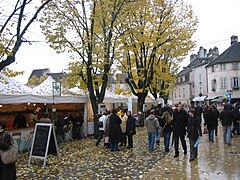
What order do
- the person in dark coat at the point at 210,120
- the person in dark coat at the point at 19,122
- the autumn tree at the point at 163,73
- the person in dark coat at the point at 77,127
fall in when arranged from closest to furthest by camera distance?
the person in dark coat at the point at 210,120
the person in dark coat at the point at 19,122
the person in dark coat at the point at 77,127
the autumn tree at the point at 163,73

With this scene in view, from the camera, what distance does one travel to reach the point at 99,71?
19.7 metres

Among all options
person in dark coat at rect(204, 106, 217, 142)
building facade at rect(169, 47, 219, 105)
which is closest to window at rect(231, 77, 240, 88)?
building facade at rect(169, 47, 219, 105)

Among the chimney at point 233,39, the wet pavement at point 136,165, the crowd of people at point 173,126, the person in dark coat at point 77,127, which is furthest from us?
the chimney at point 233,39

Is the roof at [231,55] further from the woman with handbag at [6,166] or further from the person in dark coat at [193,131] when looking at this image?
the woman with handbag at [6,166]

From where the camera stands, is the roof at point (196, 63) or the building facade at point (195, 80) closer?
the building facade at point (195, 80)

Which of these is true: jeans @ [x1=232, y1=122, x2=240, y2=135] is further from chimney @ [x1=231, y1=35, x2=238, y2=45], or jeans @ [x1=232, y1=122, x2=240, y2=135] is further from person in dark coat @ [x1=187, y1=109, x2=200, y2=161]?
chimney @ [x1=231, y1=35, x2=238, y2=45]

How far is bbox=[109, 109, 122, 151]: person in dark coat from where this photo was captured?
43.0ft

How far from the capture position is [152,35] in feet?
81.7

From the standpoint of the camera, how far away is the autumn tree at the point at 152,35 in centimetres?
2378

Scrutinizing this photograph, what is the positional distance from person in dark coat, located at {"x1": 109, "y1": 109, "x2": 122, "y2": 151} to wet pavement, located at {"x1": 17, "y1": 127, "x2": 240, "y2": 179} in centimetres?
42

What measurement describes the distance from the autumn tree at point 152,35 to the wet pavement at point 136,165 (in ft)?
40.4

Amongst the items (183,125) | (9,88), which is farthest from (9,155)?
(9,88)

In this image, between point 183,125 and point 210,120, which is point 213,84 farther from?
point 183,125

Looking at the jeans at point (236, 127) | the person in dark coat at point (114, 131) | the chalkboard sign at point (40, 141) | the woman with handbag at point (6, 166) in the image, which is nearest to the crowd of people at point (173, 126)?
the person in dark coat at point (114, 131)
